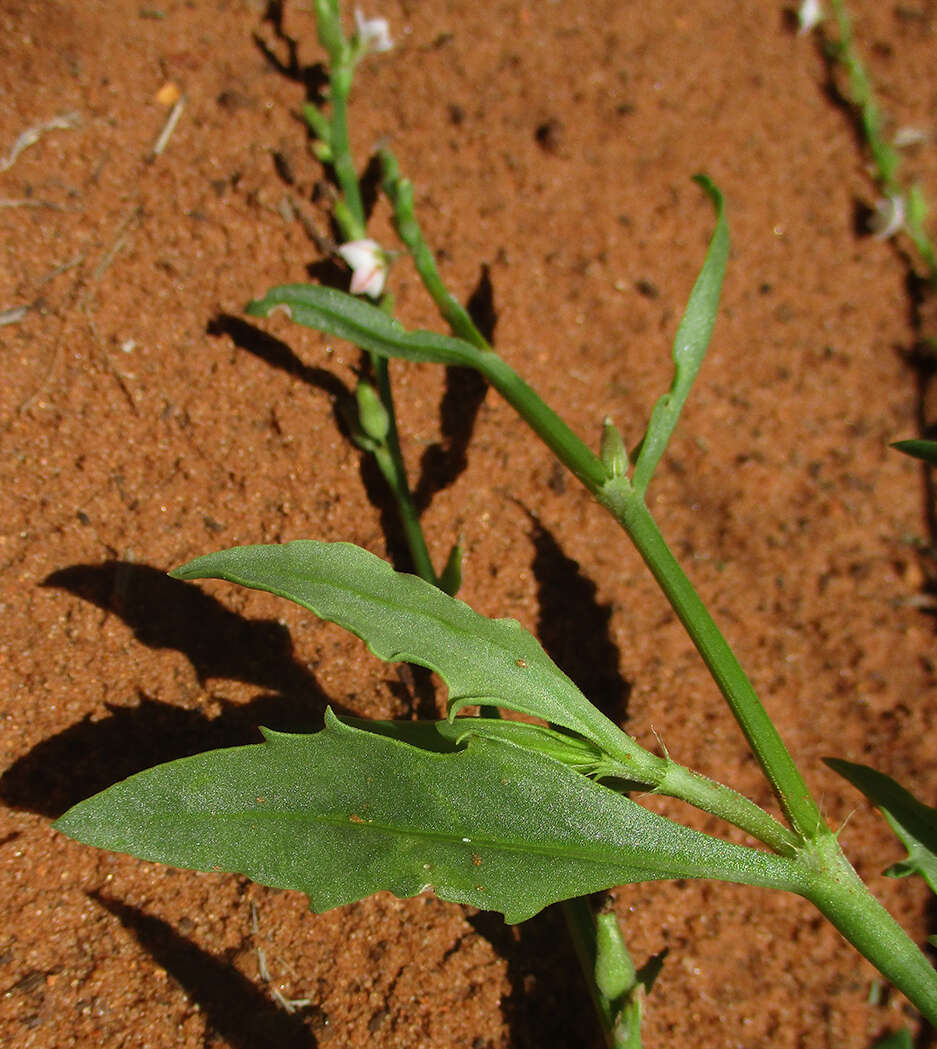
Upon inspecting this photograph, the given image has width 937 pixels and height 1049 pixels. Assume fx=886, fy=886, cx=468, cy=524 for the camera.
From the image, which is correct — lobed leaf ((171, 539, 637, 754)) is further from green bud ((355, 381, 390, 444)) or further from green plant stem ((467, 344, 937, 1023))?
green bud ((355, 381, 390, 444))

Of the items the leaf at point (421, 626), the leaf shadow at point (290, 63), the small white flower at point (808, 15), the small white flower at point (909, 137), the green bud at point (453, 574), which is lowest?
the leaf at point (421, 626)

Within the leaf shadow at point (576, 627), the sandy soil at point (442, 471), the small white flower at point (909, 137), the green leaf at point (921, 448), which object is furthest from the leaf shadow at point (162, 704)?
the small white flower at point (909, 137)

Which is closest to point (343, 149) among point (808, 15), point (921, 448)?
point (921, 448)

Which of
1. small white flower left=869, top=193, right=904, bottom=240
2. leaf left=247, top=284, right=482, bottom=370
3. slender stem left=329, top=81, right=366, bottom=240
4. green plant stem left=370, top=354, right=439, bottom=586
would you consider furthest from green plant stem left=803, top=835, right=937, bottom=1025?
small white flower left=869, top=193, right=904, bottom=240

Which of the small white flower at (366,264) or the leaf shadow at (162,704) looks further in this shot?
the small white flower at (366,264)

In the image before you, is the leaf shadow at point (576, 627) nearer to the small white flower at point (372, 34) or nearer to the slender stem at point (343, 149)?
the slender stem at point (343, 149)

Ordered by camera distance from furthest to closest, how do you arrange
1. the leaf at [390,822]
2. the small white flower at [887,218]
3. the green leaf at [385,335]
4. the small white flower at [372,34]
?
1. the small white flower at [887,218]
2. the small white flower at [372,34]
3. the green leaf at [385,335]
4. the leaf at [390,822]

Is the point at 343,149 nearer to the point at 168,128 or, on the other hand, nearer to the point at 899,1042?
the point at 168,128

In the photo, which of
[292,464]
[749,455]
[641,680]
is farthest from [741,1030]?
[292,464]
